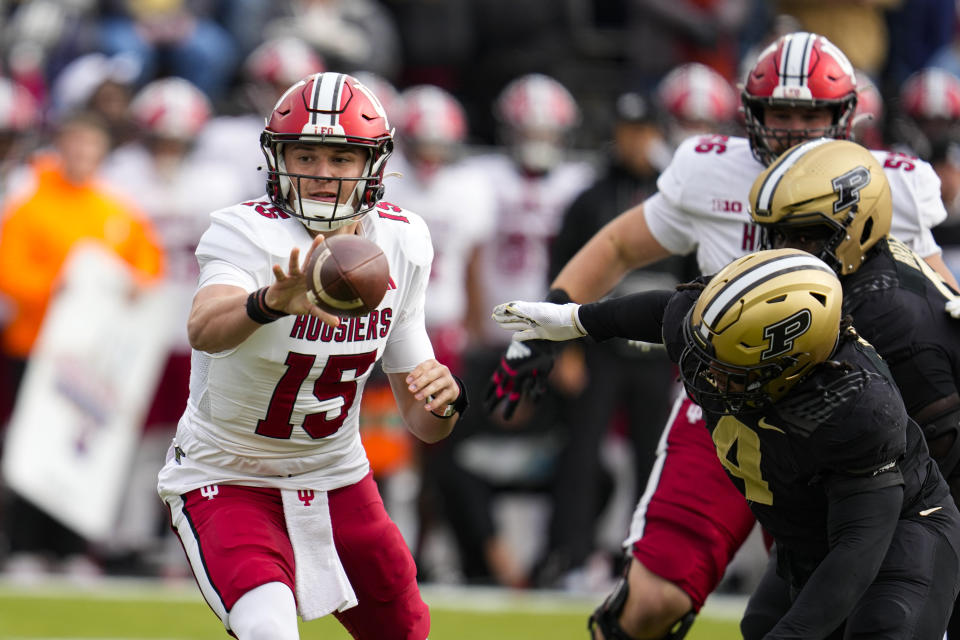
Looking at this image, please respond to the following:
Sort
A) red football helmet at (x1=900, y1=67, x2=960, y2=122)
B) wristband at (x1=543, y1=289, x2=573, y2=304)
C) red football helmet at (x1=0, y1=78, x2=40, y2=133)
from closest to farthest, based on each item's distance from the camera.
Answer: wristband at (x1=543, y1=289, x2=573, y2=304), red football helmet at (x1=0, y1=78, x2=40, y2=133), red football helmet at (x1=900, y1=67, x2=960, y2=122)

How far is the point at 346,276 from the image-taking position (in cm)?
378

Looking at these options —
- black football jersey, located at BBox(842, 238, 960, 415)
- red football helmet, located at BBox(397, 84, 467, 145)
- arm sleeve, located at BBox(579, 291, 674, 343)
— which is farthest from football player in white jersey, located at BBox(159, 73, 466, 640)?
red football helmet, located at BBox(397, 84, 467, 145)

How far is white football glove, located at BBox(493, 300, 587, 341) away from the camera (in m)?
4.43

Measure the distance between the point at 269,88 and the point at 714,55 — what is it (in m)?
2.73

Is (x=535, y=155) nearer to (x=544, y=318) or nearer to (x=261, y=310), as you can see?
(x=544, y=318)

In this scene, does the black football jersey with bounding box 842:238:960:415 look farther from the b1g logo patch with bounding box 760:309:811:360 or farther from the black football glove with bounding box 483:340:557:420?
the black football glove with bounding box 483:340:557:420

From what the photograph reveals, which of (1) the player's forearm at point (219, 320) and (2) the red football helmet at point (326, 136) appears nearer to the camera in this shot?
(1) the player's forearm at point (219, 320)

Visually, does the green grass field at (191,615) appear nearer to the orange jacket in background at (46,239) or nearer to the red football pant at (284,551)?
A: the orange jacket in background at (46,239)

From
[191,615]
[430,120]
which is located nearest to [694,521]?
[191,615]

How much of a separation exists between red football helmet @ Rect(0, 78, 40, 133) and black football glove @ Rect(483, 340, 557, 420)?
172 inches

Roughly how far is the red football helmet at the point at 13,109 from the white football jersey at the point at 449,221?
6.30 ft

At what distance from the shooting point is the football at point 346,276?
3773mm

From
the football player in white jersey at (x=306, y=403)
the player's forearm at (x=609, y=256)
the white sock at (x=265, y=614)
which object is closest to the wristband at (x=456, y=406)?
the football player in white jersey at (x=306, y=403)

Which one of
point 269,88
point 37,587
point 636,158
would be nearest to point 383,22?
point 269,88
